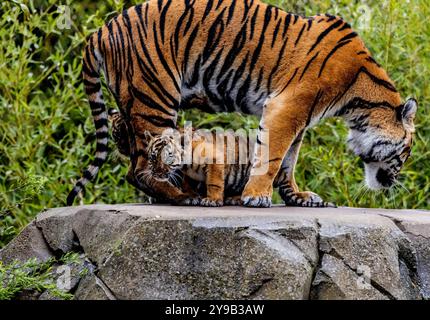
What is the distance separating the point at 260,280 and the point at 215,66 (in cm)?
166

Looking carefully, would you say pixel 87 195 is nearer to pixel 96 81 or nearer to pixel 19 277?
pixel 96 81

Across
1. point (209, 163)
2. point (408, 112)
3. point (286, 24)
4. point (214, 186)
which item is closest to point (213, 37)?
point (286, 24)

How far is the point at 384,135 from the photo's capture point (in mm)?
5957

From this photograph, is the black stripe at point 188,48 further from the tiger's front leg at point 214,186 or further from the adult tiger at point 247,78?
the tiger's front leg at point 214,186

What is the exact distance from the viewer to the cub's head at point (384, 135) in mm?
5957

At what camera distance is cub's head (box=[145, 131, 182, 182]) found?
5598mm

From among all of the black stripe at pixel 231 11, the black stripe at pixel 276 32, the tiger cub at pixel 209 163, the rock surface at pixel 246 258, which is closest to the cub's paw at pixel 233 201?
the tiger cub at pixel 209 163

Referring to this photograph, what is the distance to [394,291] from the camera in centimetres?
509

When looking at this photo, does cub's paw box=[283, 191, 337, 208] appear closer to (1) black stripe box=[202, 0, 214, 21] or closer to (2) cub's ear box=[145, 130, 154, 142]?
(2) cub's ear box=[145, 130, 154, 142]

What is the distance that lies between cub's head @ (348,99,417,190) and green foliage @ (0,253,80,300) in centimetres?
208

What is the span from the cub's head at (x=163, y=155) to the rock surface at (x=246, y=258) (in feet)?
1.38

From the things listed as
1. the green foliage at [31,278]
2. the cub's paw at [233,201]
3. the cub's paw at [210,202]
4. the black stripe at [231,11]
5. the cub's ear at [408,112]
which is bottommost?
the green foliage at [31,278]

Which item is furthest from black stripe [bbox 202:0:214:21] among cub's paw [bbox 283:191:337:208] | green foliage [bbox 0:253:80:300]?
green foliage [bbox 0:253:80:300]

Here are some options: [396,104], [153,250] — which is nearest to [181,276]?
[153,250]
